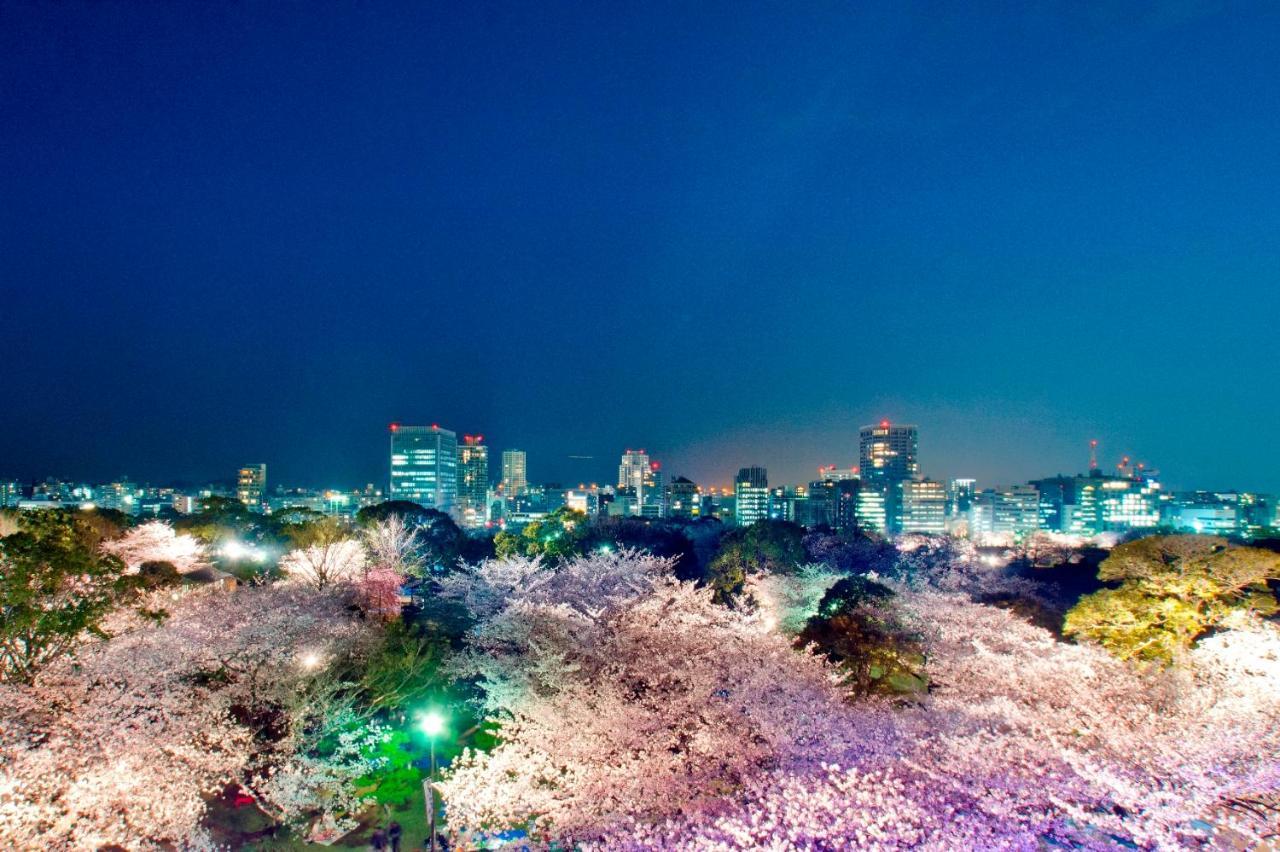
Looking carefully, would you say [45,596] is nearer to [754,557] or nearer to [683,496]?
[754,557]

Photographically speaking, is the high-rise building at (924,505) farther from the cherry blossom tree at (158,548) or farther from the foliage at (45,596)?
the foliage at (45,596)

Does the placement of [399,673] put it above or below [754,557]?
below

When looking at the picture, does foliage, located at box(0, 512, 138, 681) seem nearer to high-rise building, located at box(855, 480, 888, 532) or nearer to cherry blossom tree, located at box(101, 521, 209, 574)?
cherry blossom tree, located at box(101, 521, 209, 574)

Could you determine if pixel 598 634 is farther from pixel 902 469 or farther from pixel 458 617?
pixel 902 469

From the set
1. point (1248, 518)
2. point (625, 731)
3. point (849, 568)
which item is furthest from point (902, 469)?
point (625, 731)

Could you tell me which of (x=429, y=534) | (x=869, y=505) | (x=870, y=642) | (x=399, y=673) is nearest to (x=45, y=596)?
(x=399, y=673)
